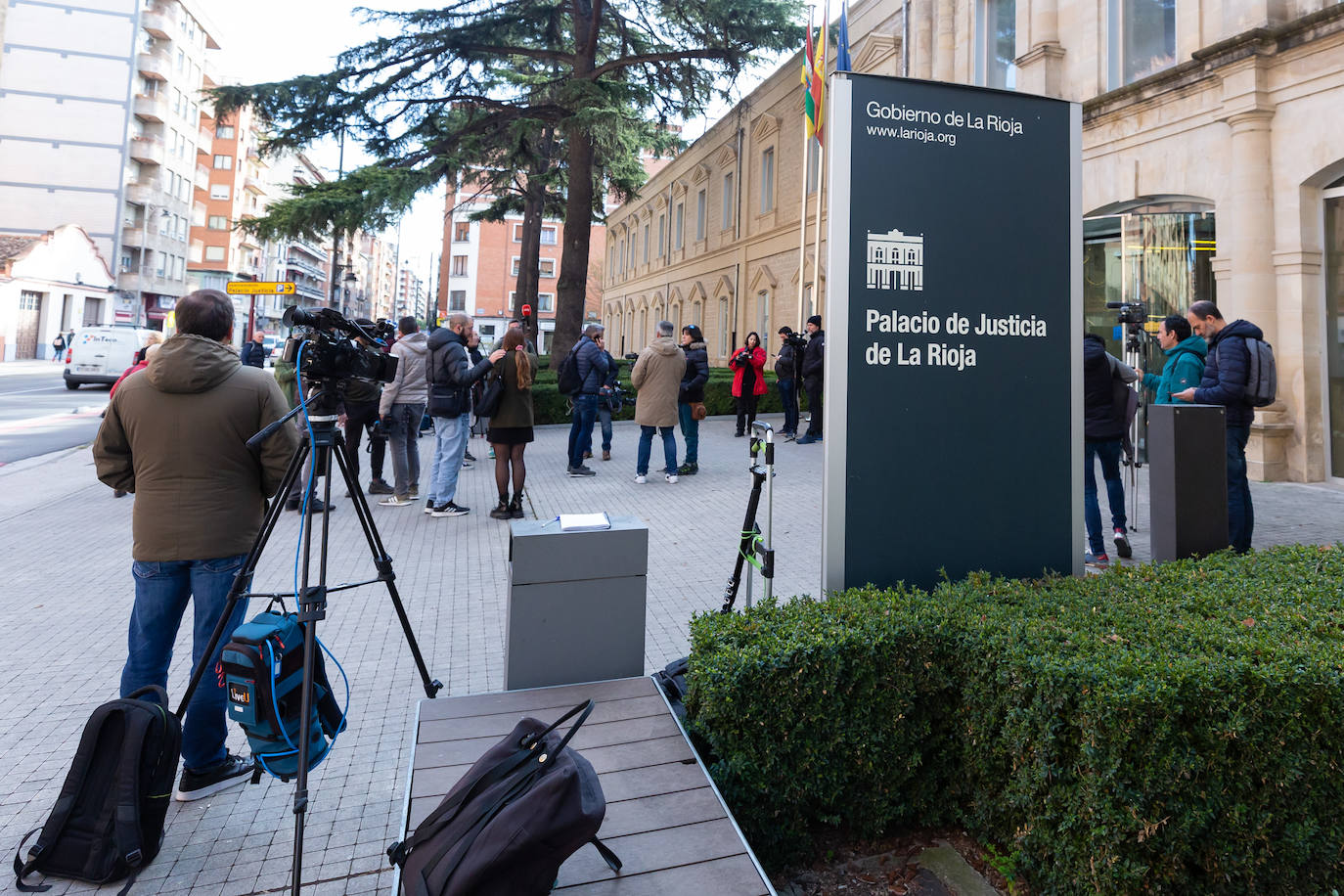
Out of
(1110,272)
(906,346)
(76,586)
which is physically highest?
(1110,272)

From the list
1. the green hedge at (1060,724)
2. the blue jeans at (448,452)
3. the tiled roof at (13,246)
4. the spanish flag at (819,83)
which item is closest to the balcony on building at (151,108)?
the tiled roof at (13,246)

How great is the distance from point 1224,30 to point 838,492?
41.3ft

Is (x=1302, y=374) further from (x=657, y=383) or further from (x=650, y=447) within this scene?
(x=650, y=447)

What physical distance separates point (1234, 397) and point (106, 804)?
7.47 m

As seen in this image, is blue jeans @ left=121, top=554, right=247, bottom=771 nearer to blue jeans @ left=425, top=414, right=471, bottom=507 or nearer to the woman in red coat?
blue jeans @ left=425, top=414, right=471, bottom=507

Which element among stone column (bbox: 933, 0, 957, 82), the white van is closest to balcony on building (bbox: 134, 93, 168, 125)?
the white van

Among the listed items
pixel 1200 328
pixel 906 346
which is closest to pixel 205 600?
pixel 906 346

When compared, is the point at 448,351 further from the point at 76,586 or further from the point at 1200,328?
the point at 1200,328

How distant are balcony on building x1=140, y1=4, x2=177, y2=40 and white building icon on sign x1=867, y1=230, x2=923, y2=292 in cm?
6831

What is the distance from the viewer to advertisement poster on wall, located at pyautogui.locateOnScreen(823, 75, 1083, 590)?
367 cm

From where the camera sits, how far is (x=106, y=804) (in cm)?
274

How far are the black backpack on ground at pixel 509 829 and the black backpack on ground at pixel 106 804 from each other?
1188mm

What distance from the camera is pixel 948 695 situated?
3.00 m

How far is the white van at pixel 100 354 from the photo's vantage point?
25484mm
